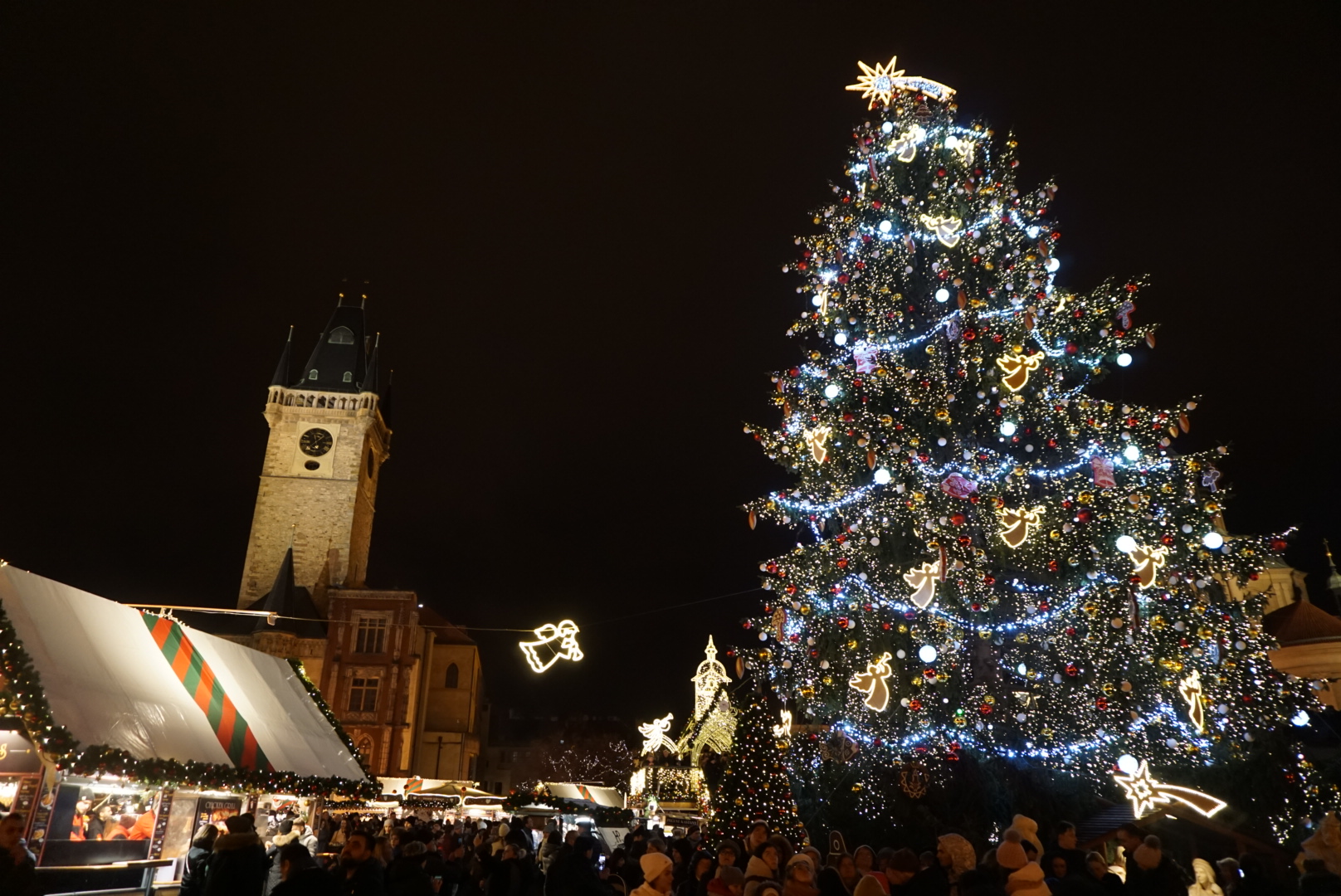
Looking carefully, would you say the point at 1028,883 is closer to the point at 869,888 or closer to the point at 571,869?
the point at 869,888

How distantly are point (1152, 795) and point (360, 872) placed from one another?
362 inches

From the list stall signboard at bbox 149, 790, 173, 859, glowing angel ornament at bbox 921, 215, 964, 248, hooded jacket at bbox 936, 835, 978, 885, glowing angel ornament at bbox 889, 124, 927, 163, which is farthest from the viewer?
glowing angel ornament at bbox 889, 124, 927, 163

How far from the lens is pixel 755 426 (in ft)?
50.8

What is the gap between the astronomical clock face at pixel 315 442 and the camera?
47.0 m

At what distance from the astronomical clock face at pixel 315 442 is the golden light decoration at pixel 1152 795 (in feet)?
145

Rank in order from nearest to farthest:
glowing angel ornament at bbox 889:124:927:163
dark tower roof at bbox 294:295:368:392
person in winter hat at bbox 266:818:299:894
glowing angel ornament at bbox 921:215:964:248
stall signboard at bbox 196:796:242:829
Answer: stall signboard at bbox 196:796:242:829 < person in winter hat at bbox 266:818:299:894 < glowing angel ornament at bbox 921:215:964:248 < glowing angel ornament at bbox 889:124:927:163 < dark tower roof at bbox 294:295:368:392

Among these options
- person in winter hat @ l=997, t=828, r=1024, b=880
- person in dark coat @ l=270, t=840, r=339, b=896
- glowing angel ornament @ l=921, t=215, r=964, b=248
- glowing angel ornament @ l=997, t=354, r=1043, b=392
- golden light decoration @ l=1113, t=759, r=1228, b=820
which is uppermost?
glowing angel ornament @ l=921, t=215, r=964, b=248

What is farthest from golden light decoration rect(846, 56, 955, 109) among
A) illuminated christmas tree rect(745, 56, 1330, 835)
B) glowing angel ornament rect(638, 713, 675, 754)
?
glowing angel ornament rect(638, 713, 675, 754)

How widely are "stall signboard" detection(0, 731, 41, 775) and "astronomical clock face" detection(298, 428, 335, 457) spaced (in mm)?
41445

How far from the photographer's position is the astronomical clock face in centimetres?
4703

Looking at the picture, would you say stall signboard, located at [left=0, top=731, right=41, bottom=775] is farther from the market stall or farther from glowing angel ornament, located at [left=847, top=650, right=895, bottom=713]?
glowing angel ornament, located at [left=847, top=650, right=895, bottom=713]

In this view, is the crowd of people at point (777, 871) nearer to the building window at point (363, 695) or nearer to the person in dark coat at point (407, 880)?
the person in dark coat at point (407, 880)

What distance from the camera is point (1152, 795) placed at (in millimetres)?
10289

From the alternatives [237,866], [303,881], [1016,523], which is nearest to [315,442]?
[1016,523]
